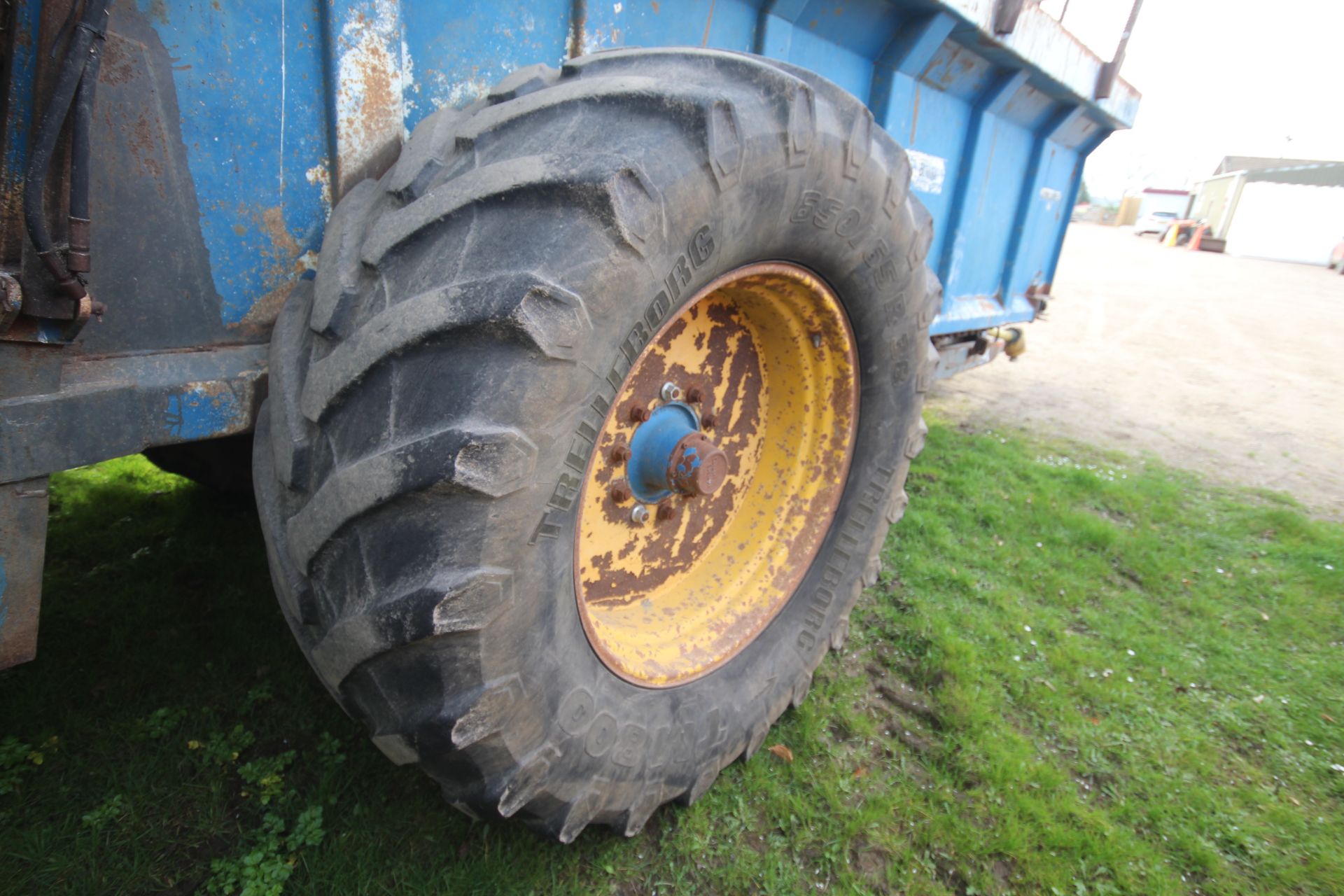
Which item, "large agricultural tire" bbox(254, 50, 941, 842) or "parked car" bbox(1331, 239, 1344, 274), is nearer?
"large agricultural tire" bbox(254, 50, 941, 842)

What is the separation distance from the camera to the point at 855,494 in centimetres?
217

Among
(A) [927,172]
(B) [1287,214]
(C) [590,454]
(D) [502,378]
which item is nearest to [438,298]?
(D) [502,378]

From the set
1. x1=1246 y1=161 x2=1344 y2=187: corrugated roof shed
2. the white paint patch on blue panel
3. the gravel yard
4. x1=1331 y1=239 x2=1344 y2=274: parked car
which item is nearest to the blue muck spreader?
the white paint patch on blue panel

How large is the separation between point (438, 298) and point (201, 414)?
504 mm

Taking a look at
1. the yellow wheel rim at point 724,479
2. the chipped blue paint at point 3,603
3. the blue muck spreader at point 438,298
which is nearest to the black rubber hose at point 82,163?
the blue muck spreader at point 438,298

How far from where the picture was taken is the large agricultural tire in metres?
1.12

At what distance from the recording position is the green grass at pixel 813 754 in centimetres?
167

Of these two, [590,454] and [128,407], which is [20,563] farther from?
[590,454]

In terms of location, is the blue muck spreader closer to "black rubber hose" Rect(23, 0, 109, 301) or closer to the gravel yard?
"black rubber hose" Rect(23, 0, 109, 301)

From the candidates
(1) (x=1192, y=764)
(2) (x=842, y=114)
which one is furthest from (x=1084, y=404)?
(2) (x=842, y=114)

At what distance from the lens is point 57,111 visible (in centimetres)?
95

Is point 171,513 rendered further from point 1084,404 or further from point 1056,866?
point 1084,404

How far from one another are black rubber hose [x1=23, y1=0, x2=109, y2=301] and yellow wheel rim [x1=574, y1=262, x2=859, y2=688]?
102cm

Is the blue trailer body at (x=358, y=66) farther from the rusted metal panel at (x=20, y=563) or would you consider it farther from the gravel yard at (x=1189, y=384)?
the gravel yard at (x=1189, y=384)
